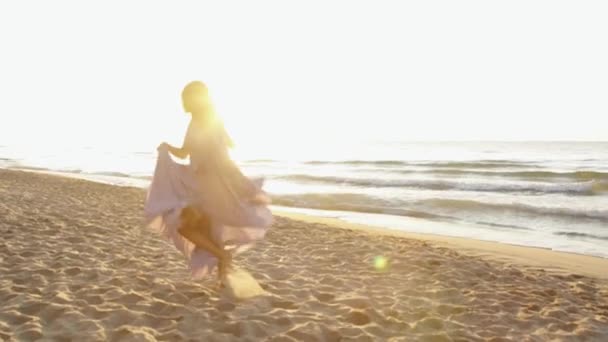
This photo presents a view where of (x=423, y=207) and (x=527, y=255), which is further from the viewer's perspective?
(x=423, y=207)

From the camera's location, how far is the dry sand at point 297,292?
426 centimetres

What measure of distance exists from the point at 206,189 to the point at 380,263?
310 cm

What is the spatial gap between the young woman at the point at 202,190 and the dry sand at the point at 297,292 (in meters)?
0.62

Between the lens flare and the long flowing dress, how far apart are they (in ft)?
7.58

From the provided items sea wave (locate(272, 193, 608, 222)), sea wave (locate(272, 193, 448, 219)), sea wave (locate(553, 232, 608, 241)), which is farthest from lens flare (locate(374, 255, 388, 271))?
sea wave (locate(272, 193, 448, 219))

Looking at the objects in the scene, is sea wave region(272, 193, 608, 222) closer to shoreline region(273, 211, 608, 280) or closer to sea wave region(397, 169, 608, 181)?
shoreline region(273, 211, 608, 280)

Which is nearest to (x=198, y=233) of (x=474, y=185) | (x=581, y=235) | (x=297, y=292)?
(x=297, y=292)

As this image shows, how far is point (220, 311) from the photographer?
4602 millimetres

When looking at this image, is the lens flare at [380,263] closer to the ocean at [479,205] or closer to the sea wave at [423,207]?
the ocean at [479,205]

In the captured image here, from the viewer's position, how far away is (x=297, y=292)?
5.37m

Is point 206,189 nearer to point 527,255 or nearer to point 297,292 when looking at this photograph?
point 297,292

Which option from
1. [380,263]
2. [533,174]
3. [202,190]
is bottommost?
[380,263]

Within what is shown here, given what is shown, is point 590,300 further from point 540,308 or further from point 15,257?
point 15,257

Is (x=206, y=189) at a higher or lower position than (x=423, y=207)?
higher
